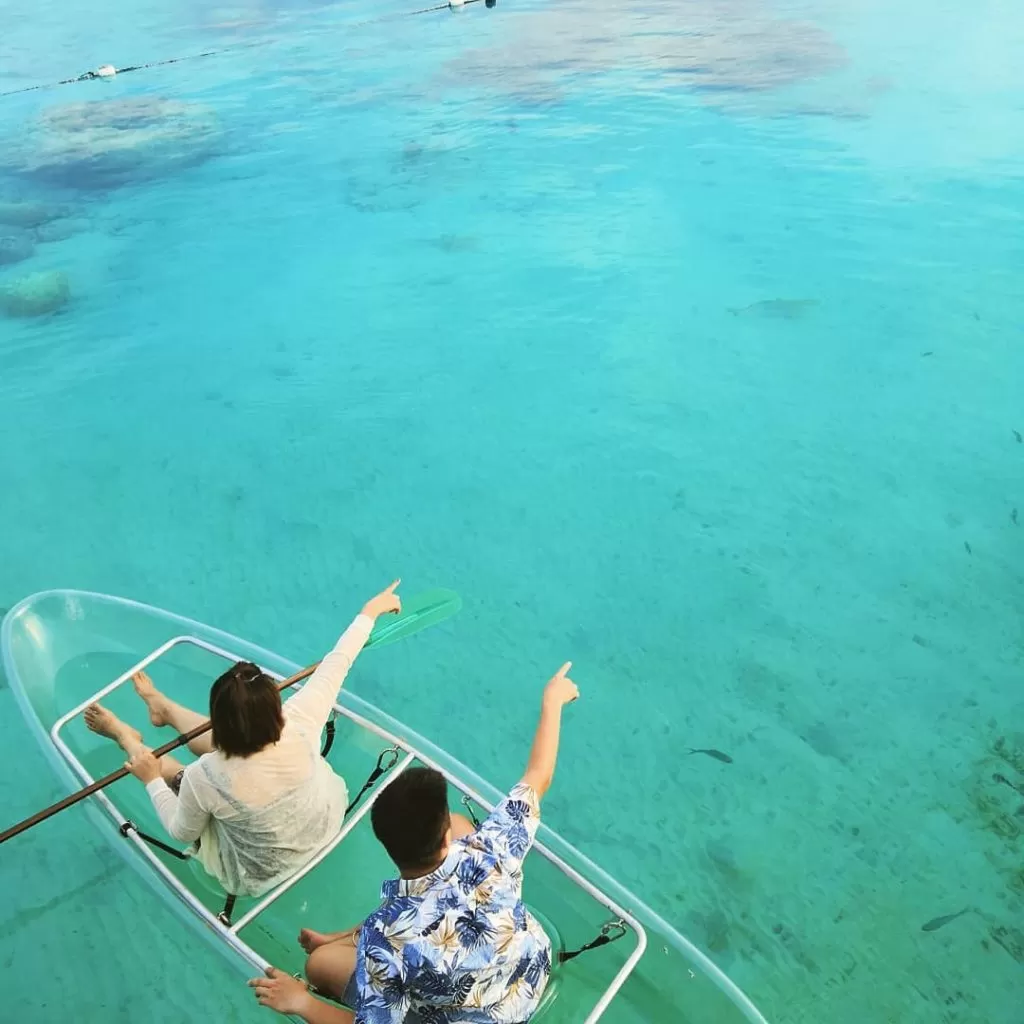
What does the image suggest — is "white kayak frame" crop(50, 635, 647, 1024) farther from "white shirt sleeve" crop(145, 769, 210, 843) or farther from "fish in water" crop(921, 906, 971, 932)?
"fish in water" crop(921, 906, 971, 932)

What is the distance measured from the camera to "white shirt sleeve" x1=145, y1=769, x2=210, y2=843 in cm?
205

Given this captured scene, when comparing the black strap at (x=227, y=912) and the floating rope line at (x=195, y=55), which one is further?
the floating rope line at (x=195, y=55)

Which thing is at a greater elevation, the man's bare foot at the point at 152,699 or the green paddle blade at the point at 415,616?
Answer: the man's bare foot at the point at 152,699

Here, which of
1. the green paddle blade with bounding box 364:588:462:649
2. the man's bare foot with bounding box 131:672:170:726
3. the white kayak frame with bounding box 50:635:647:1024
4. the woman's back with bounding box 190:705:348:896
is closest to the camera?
the woman's back with bounding box 190:705:348:896

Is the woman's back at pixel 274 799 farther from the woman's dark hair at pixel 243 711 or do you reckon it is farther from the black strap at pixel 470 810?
the black strap at pixel 470 810

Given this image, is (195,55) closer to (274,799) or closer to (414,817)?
(274,799)

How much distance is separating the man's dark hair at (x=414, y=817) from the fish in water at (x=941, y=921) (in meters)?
1.73

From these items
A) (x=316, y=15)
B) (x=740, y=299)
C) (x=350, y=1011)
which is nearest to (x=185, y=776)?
(x=350, y=1011)

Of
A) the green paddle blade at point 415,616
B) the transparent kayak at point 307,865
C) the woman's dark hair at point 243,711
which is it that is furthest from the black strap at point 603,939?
the green paddle blade at point 415,616

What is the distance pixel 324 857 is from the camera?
240 cm

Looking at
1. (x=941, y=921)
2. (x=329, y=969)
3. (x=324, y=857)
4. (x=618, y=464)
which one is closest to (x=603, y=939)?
(x=329, y=969)

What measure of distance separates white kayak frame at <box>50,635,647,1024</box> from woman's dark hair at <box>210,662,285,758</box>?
0.32 metres

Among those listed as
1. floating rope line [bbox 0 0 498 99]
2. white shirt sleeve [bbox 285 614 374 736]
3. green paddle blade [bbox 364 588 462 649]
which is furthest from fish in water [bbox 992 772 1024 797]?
floating rope line [bbox 0 0 498 99]

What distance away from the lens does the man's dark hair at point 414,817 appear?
5.21ft
